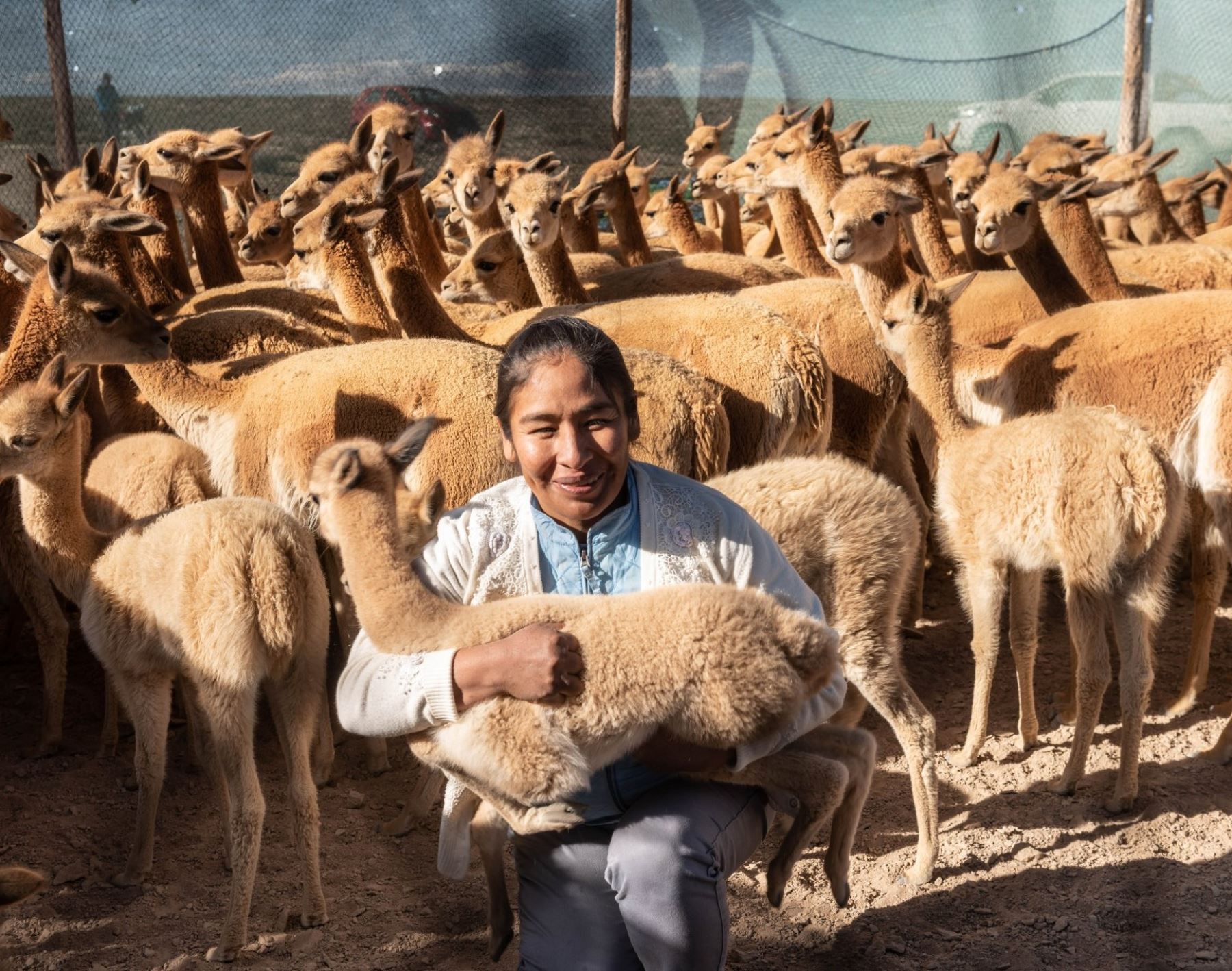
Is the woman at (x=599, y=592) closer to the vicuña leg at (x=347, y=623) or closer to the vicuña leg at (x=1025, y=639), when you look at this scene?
the vicuña leg at (x=347, y=623)

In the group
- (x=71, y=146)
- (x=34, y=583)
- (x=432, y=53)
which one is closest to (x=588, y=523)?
(x=34, y=583)

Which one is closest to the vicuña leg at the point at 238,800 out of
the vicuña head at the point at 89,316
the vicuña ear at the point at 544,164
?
the vicuña head at the point at 89,316

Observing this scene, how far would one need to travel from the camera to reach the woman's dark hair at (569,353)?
111 inches

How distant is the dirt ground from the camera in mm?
3826

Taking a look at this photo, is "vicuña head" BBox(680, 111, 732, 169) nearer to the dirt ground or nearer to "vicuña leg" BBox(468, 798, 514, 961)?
the dirt ground

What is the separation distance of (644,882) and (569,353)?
1081mm

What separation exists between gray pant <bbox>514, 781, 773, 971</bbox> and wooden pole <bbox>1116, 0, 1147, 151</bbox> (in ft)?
30.6

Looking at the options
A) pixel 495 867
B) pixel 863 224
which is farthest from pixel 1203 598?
pixel 495 867

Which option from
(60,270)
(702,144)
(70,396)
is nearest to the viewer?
(70,396)

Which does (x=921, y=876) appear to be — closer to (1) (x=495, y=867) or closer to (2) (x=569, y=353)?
(1) (x=495, y=867)

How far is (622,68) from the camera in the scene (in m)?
10.2

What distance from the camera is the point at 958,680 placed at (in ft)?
18.6

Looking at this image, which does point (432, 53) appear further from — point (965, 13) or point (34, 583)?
point (34, 583)

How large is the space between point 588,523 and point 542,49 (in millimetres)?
8993
